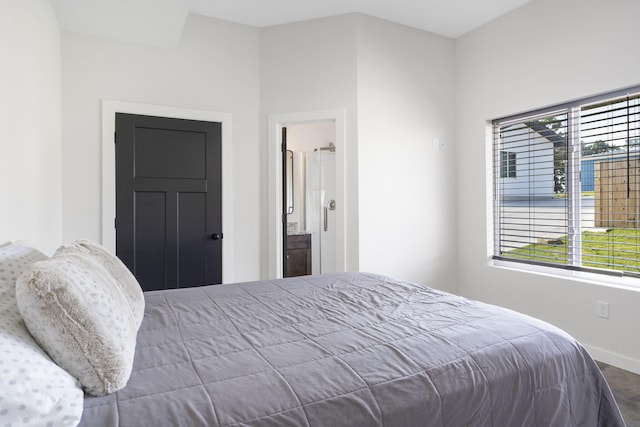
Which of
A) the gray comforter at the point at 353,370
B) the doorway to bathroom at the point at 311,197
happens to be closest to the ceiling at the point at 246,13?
the doorway to bathroom at the point at 311,197

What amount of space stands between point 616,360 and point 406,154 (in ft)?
7.59

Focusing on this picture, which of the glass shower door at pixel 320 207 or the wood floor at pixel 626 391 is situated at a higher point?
the glass shower door at pixel 320 207

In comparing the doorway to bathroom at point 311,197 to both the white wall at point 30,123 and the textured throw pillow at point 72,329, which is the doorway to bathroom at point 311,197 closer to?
the white wall at point 30,123

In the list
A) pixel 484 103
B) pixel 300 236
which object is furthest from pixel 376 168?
pixel 300 236

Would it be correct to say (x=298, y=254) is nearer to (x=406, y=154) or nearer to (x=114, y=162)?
(x=406, y=154)

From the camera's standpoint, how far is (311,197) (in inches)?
201

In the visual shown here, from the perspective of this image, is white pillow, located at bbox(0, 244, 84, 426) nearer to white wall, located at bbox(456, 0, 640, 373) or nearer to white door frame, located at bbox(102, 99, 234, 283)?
white door frame, located at bbox(102, 99, 234, 283)

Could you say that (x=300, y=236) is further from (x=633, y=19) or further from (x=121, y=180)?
(x=633, y=19)

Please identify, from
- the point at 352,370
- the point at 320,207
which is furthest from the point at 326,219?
the point at 352,370

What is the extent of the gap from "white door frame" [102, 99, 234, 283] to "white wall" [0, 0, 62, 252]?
0.33 metres

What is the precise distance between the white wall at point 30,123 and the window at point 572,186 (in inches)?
144

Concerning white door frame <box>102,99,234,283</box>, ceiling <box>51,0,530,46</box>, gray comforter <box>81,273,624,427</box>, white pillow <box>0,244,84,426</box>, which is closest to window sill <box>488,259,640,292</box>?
gray comforter <box>81,273,624,427</box>

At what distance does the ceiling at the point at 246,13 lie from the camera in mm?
2551

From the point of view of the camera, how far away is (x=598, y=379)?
134 cm
